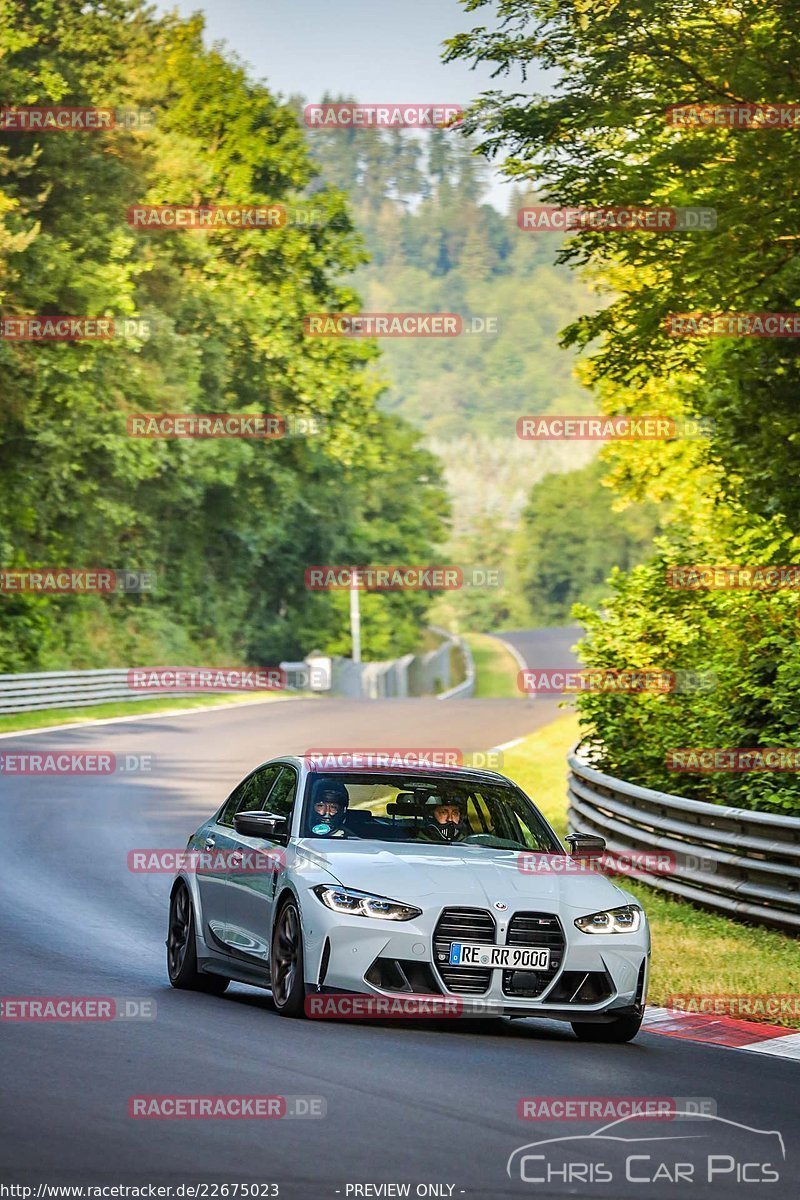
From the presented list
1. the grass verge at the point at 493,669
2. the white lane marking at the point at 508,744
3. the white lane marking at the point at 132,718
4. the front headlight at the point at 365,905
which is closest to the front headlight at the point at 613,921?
the front headlight at the point at 365,905

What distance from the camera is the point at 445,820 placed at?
1147 cm

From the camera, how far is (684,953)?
14102 millimetres

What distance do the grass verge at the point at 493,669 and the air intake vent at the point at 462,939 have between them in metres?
80.1

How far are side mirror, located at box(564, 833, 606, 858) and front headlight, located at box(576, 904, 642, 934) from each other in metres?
0.42

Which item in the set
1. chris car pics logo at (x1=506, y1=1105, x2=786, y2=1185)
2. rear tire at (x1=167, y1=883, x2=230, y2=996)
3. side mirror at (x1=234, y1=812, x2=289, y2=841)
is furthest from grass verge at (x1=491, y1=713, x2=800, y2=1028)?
chris car pics logo at (x1=506, y1=1105, x2=786, y2=1185)

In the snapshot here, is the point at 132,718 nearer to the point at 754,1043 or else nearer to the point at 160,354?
the point at 160,354

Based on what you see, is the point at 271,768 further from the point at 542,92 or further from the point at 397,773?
the point at 542,92

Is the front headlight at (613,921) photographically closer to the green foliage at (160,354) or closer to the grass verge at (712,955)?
the grass verge at (712,955)

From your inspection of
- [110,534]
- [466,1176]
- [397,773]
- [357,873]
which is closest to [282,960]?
[357,873]

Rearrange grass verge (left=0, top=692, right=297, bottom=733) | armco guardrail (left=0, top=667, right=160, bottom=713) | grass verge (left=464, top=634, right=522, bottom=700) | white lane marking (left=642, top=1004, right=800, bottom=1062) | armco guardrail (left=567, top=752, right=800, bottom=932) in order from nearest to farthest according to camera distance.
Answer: white lane marking (left=642, top=1004, right=800, bottom=1062) → armco guardrail (left=567, top=752, right=800, bottom=932) → grass verge (left=0, top=692, right=297, bottom=733) → armco guardrail (left=0, top=667, right=160, bottom=713) → grass verge (left=464, top=634, right=522, bottom=700)

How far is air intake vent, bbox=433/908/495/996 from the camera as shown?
10.0 meters

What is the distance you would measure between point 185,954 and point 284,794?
134 centimetres

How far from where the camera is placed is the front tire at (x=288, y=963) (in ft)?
33.9

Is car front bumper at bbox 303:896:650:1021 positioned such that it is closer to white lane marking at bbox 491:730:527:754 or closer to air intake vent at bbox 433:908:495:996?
air intake vent at bbox 433:908:495:996
